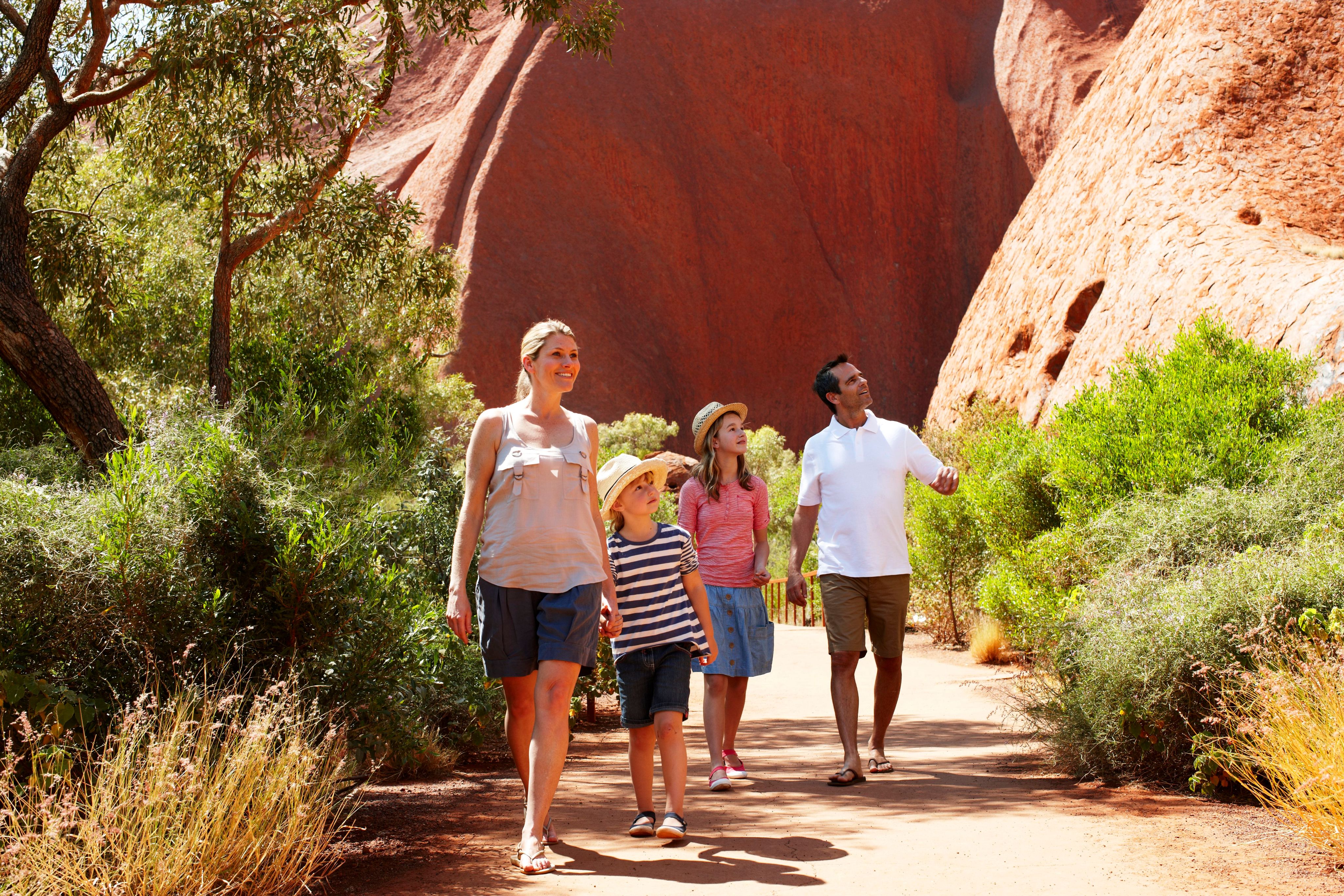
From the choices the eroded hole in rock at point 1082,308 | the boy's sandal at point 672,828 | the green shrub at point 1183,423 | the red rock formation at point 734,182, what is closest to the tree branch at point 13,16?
the boy's sandal at point 672,828

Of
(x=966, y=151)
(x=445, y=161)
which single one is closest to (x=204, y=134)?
(x=445, y=161)

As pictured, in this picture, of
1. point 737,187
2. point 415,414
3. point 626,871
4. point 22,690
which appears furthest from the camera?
point 737,187

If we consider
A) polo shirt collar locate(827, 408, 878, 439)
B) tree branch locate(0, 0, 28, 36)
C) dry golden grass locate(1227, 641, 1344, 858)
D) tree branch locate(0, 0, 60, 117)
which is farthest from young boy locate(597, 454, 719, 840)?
tree branch locate(0, 0, 28, 36)

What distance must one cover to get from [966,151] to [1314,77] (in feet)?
84.4

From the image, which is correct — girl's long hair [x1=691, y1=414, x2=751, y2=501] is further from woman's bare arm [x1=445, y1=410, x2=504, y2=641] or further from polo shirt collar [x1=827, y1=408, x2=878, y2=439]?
woman's bare arm [x1=445, y1=410, x2=504, y2=641]

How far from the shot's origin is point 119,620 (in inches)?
149

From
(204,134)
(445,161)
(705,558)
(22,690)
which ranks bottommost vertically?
(22,690)

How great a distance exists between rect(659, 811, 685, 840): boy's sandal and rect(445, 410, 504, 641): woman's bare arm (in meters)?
1.03

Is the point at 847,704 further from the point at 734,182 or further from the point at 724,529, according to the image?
the point at 734,182

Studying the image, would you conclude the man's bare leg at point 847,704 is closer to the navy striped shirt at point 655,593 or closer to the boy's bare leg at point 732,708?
the boy's bare leg at point 732,708

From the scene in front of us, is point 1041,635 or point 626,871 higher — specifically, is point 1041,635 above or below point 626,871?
above

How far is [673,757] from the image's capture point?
13.4 feet

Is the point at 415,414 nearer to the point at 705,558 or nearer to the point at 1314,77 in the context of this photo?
the point at 705,558

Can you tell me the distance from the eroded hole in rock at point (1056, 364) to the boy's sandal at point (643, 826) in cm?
1527
